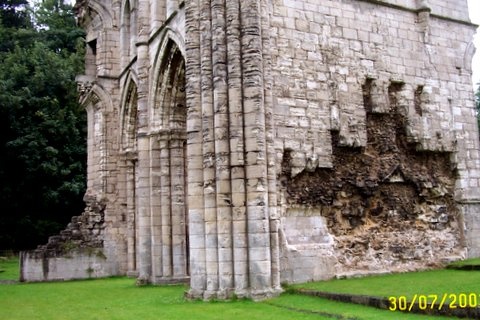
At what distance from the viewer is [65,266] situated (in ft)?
59.6

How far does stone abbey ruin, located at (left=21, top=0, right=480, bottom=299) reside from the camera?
1051cm

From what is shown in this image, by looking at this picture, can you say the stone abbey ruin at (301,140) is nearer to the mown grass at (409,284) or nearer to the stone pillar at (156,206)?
the stone pillar at (156,206)

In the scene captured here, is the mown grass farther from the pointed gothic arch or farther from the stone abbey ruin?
the pointed gothic arch

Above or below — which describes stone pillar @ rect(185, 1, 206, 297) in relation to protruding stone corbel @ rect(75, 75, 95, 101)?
below

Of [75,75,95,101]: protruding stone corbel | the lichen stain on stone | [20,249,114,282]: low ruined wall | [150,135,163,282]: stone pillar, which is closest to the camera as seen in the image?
the lichen stain on stone

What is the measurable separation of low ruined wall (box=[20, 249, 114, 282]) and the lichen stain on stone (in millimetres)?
9244

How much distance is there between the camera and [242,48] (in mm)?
10773

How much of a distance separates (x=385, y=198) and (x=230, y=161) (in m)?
4.14

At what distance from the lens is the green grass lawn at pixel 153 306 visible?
8336mm

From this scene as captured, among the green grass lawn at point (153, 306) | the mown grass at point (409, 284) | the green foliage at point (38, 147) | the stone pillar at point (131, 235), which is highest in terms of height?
the green foliage at point (38, 147)

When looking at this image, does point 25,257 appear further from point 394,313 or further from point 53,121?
point 394,313
